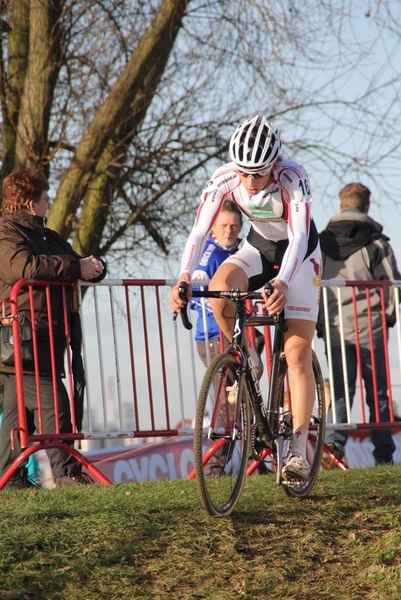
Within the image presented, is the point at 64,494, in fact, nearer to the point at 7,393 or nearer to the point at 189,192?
the point at 7,393

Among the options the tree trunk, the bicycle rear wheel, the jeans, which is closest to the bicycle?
the bicycle rear wheel

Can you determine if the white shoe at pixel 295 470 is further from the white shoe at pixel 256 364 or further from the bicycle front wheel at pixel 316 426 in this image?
the white shoe at pixel 256 364

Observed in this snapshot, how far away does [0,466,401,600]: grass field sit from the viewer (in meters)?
4.48

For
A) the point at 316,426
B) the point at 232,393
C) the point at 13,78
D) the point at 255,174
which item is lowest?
the point at 316,426

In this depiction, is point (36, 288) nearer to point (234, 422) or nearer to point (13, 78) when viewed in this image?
point (234, 422)

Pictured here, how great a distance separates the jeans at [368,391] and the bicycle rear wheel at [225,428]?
3.90m

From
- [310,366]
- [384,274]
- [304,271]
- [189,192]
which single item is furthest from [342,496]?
[189,192]

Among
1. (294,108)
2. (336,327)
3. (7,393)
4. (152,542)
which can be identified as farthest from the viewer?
(294,108)

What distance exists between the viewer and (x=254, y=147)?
5.33m

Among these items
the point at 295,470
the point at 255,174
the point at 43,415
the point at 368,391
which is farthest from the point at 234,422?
the point at 368,391

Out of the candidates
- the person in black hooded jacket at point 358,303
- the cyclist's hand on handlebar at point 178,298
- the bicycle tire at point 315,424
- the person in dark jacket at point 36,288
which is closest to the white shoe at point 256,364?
the bicycle tire at point 315,424

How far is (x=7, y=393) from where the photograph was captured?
7.27m

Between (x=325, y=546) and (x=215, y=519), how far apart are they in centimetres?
61

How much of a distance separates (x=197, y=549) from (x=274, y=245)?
6.66 feet
